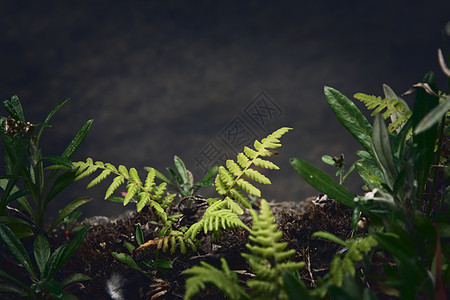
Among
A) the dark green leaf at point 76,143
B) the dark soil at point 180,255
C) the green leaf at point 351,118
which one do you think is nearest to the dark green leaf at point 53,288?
the dark soil at point 180,255

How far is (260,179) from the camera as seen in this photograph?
4.80 ft

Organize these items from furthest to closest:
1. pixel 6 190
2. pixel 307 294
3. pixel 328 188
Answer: pixel 6 190
pixel 328 188
pixel 307 294

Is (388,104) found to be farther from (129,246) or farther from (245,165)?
(129,246)

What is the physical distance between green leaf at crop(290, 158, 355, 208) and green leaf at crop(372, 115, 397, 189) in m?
0.18

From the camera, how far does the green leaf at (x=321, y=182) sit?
1.37m

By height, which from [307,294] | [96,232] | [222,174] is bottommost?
[307,294]

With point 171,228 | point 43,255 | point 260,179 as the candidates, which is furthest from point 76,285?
point 260,179

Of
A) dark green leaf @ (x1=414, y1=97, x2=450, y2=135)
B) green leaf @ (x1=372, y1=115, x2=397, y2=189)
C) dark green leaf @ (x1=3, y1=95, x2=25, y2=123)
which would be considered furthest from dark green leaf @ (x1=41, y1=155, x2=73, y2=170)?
dark green leaf @ (x1=414, y1=97, x2=450, y2=135)

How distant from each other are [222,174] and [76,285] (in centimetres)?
86

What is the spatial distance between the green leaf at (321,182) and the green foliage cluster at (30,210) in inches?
38.0

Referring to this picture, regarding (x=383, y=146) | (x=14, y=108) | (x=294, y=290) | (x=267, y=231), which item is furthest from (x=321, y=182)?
(x=14, y=108)

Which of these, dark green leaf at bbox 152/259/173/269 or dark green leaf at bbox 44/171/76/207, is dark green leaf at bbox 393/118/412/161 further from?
dark green leaf at bbox 44/171/76/207

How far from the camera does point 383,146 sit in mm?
1309

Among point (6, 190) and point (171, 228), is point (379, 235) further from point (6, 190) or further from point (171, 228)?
point (6, 190)
